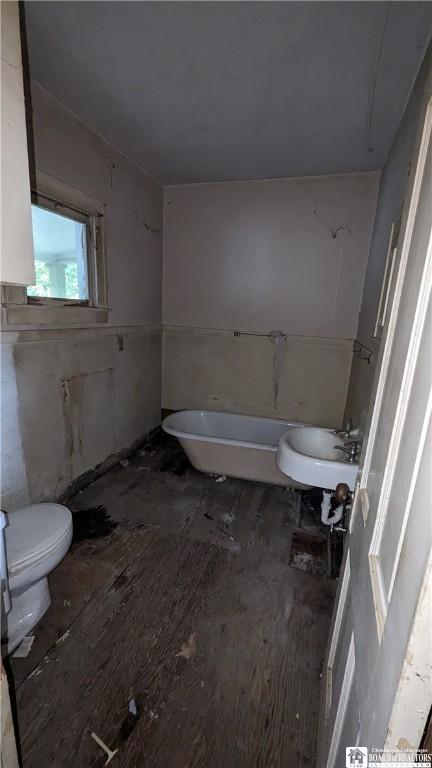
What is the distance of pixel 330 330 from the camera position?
2.93 m

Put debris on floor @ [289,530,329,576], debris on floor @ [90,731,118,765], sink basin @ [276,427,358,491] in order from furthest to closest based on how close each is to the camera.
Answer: debris on floor @ [289,530,329,576], sink basin @ [276,427,358,491], debris on floor @ [90,731,118,765]

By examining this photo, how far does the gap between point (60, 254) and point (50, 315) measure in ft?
1.70

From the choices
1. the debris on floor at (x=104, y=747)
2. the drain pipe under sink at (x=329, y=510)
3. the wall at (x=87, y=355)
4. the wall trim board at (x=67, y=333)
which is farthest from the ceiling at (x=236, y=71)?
the debris on floor at (x=104, y=747)

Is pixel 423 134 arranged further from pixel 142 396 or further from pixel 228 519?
pixel 142 396

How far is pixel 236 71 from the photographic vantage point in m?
1.56

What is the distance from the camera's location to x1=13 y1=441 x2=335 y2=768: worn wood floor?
1048 millimetres

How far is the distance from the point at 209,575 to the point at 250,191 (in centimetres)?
316

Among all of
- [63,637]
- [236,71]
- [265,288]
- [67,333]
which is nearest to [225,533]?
[63,637]

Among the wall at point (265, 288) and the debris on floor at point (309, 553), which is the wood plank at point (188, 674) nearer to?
the debris on floor at point (309, 553)

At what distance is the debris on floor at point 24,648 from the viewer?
1.29 meters

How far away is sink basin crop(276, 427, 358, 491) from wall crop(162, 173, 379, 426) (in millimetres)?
1183

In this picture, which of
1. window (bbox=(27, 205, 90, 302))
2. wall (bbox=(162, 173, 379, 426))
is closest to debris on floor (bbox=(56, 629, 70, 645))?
window (bbox=(27, 205, 90, 302))

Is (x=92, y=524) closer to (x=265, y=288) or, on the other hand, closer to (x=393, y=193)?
(x=265, y=288)

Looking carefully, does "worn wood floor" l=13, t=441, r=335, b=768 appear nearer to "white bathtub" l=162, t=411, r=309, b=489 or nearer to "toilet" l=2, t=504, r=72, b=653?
"toilet" l=2, t=504, r=72, b=653
